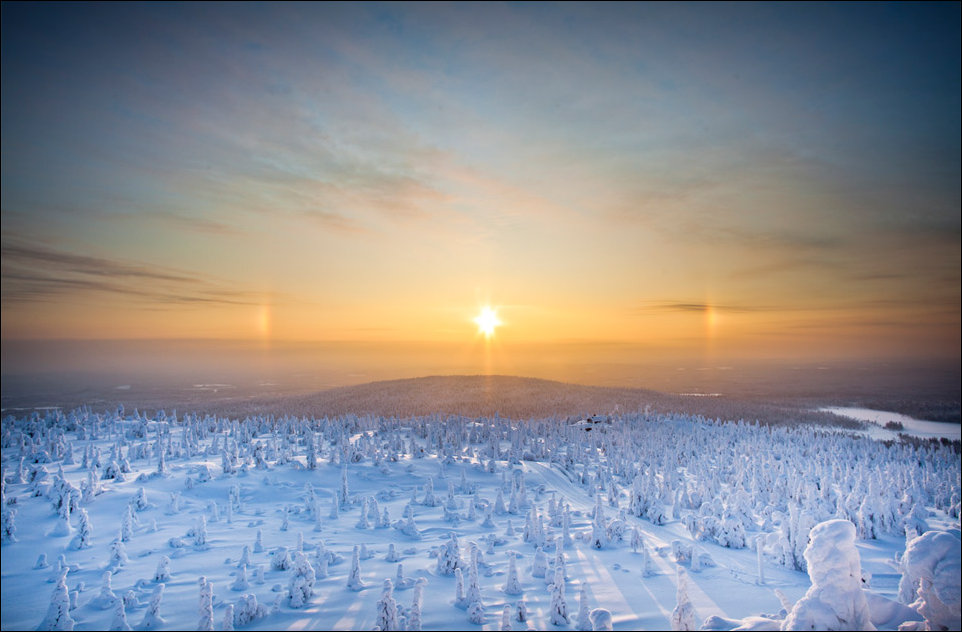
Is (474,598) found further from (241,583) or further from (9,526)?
(9,526)

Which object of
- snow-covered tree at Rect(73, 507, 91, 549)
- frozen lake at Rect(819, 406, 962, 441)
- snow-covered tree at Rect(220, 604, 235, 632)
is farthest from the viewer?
frozen lake at Rect(819, 406, 962, 441)

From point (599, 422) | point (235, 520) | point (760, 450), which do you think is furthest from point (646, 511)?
point (599, 422)

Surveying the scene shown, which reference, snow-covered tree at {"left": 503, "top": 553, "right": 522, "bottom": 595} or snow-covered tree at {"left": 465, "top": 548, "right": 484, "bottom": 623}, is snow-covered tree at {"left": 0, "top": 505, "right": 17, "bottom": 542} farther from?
snow-covered tree at {"left": 503, "top": 553, "right": 522, "bottom": 595}

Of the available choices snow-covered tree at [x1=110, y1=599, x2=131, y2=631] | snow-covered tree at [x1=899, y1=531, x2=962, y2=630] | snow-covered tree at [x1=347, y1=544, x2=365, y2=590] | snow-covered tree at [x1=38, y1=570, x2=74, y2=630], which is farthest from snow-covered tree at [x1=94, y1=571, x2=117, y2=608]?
snow-covered tree at [x1=899, y1=531, x2=962, y2=630]

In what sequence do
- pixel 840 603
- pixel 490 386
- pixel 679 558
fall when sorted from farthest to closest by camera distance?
pixel 490 386
pixel 679 558
pixel 840 603

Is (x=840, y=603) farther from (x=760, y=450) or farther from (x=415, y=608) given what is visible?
(x=760, y=450)

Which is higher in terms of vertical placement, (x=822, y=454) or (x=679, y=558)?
(x=679, y=558)

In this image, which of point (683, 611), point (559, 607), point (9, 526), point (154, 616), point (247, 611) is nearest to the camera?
point (683, 611)

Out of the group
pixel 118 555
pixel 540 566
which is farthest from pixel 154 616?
pixel 540 566
